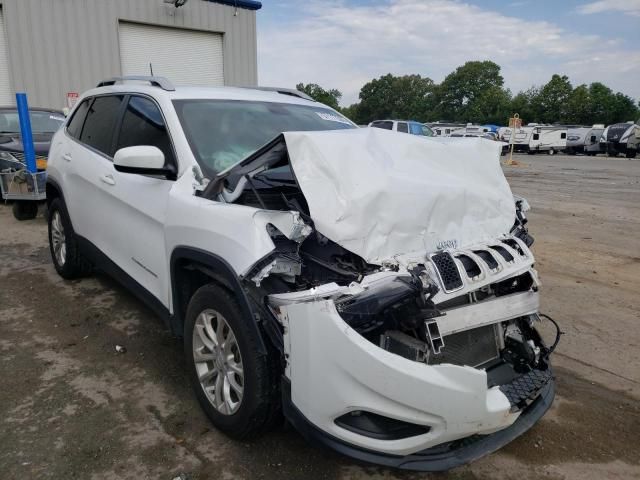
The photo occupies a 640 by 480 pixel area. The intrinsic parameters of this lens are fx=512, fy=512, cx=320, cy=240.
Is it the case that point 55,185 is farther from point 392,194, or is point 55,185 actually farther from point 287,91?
point 392,194

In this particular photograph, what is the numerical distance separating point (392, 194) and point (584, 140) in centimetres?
3364

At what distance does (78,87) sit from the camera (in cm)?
1449

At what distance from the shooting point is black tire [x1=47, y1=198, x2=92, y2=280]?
4.60 meters

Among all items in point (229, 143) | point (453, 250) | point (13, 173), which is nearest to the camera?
point (453, 250)

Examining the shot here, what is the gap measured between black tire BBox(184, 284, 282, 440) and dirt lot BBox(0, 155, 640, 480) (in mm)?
158

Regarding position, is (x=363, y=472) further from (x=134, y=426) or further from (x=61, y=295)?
(x=61, y=295)

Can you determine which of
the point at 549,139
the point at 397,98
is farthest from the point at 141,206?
the point at 397,98

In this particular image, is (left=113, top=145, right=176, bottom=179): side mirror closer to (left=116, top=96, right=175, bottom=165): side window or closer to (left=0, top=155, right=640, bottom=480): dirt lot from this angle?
(left=116, top=96, right=175, bottom=165): side window

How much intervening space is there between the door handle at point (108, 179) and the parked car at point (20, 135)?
5126 mm

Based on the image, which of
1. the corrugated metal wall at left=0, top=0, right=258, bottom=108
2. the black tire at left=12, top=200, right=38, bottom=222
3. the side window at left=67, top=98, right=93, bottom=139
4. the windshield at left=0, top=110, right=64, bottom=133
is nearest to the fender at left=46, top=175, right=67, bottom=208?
the side window at left=67, top=98, right=93, bottom=139

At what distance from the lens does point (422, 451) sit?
2111 millimetres

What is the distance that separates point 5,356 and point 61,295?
47.7 inches

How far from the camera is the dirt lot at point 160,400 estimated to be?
2463 mm

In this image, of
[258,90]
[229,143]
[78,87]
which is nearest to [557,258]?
[258,90]
